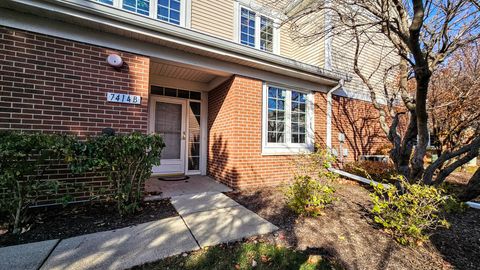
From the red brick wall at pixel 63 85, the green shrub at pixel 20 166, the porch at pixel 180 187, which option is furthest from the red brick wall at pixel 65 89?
the porch at pixel 180 187

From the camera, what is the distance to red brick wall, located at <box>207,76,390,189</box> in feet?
15.7

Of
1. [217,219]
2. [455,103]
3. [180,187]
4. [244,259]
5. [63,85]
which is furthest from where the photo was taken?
[455,103]

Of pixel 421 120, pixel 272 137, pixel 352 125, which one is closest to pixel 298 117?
pixel 272 137

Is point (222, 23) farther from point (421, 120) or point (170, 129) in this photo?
point (421, 120)

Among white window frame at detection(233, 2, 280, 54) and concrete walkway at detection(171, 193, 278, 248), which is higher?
white window frame at detection(233, 2, 280, 54)

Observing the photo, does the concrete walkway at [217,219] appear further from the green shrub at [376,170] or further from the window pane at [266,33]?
the window pane at [266,33]

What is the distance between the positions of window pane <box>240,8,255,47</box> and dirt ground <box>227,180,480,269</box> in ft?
18.5

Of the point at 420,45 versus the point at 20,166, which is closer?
the point at 20,166

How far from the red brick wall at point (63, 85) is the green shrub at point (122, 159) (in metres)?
0.68

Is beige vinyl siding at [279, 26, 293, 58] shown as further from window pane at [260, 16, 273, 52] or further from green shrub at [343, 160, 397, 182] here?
green shrub at [343, 160, 397, 182]

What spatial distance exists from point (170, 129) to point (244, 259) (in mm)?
4640

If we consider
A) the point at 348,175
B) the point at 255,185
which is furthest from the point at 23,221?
the point at 348,175

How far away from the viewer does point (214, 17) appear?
262 inches

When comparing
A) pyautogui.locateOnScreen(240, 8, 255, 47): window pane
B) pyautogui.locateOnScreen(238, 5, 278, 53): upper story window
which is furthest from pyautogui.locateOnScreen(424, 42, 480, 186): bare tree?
pyautogui.locateOnScreen(240, 8, 255, 47): window pane
